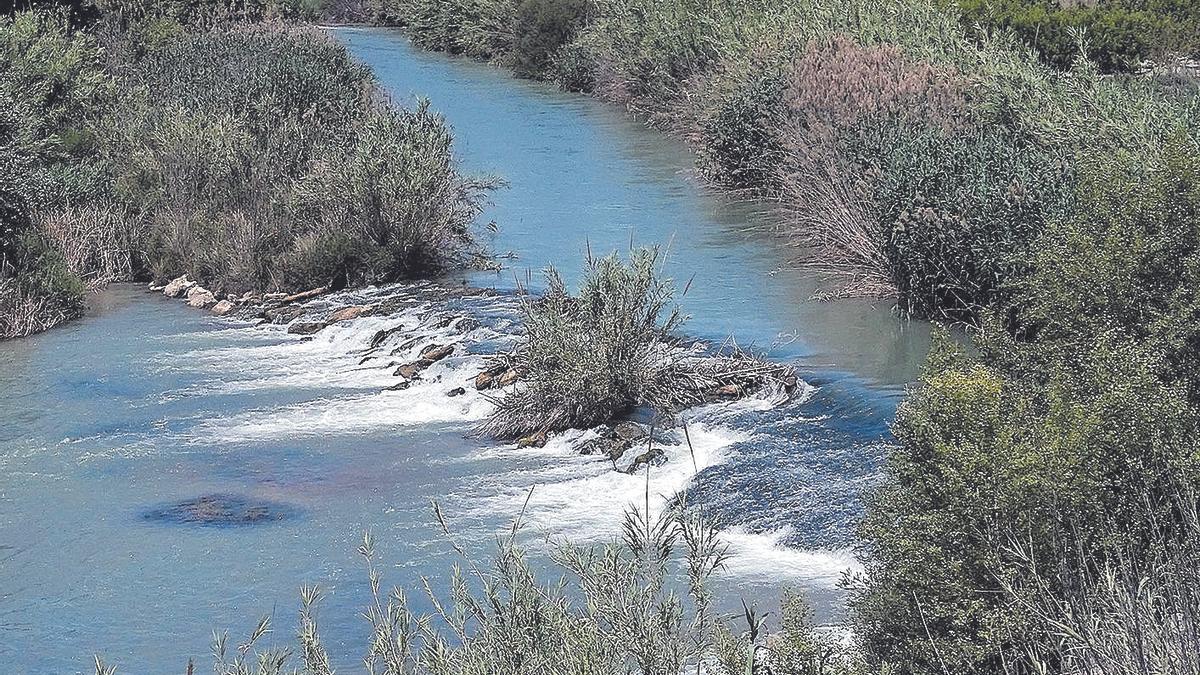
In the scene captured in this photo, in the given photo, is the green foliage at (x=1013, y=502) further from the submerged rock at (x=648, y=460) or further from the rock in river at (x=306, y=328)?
the rock in river at (x=306, y=328)

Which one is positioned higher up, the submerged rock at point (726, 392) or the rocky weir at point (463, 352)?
the submerged rock at point (726, 392)

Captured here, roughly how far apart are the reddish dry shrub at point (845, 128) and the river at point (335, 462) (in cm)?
57

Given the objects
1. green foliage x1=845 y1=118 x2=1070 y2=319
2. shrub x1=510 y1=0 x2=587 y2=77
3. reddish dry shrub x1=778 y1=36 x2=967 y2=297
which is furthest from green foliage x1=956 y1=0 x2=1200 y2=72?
shrub x1=510 y1=0 x2=587 y2=77

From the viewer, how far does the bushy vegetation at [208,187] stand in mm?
18219

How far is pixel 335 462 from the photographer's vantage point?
495 inches

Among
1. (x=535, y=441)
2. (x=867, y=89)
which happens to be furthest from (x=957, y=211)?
(x=535, y=441)

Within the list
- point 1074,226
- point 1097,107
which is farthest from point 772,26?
point 1074,226

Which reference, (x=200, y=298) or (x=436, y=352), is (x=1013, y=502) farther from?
(x=200, y=298)

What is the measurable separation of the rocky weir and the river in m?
0.08

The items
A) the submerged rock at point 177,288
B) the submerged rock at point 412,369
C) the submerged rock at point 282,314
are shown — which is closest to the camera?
the submerged rock at point 412,369

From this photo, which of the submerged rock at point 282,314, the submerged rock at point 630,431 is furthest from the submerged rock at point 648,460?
the submerged rock at point 282,314

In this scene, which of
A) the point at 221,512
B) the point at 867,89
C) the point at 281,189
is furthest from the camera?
the point at 867,89

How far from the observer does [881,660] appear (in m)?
7.12

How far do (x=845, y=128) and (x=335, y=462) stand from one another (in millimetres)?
8858
